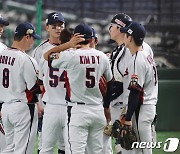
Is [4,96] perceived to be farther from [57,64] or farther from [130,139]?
[130,139]

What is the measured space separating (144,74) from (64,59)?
2.88ft

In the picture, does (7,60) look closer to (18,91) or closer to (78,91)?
(18,91)

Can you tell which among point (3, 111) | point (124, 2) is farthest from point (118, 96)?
point (124, 2)

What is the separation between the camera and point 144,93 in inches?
287

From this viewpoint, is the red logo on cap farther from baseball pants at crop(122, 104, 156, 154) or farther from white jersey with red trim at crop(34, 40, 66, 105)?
baseball pants at crop(122, 104, 156, 154)

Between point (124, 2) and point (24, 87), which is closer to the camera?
point (24, 87)

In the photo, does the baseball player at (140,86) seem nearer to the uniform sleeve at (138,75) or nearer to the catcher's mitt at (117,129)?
the uniform sleeve at (138,75)

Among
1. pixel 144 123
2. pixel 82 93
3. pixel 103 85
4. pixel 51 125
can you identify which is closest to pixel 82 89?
pixel 82 93

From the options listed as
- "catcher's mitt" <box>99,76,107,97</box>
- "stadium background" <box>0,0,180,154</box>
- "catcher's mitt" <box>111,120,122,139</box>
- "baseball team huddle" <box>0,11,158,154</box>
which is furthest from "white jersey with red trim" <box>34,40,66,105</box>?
"stadium background" <box>0,0,180,154</box>

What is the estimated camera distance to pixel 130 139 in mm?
7184

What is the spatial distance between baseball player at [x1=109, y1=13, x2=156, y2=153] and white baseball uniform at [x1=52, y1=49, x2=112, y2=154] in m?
0.71

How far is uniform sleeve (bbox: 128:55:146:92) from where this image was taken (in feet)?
23.3

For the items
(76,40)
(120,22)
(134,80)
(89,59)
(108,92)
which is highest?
(120,22)

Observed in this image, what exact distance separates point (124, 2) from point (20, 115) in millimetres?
7757
